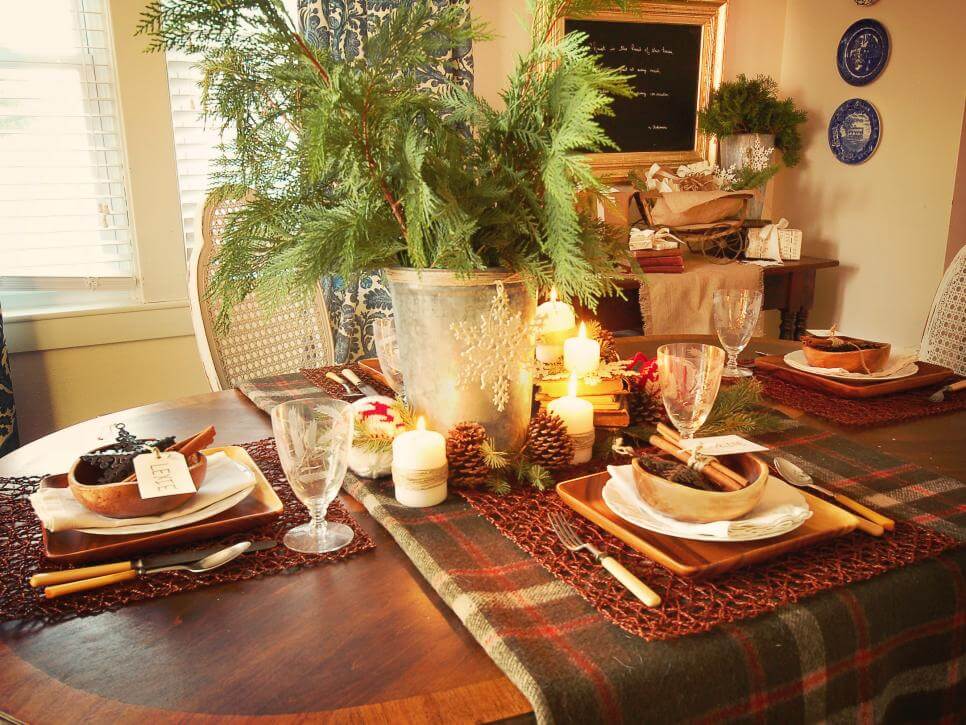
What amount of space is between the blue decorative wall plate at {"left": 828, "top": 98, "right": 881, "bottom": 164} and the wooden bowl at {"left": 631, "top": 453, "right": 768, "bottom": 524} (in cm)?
286

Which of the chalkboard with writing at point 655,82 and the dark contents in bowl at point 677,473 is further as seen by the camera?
the chalkboard with writing at point 655,82

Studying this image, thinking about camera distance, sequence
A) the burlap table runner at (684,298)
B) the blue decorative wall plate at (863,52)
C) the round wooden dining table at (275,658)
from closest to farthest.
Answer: the round wooden dining table at (275,658) → the burlap table runner at (684,298) → the blue decorative wall plate at (863,52)

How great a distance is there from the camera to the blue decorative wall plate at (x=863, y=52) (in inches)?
121

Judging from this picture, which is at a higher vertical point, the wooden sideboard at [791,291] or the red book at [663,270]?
the red book at [663,270]

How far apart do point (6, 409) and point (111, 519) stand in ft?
5.42

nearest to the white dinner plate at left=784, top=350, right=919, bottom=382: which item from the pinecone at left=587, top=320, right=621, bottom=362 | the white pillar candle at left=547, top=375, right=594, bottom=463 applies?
the pinecone at left=587, top=320, right=621, bottom=362

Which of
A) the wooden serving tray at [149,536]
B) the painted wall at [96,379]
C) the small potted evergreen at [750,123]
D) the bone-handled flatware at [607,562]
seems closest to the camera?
the bone-handled flatware at [607,562]

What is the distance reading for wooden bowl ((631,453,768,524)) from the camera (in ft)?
2.63

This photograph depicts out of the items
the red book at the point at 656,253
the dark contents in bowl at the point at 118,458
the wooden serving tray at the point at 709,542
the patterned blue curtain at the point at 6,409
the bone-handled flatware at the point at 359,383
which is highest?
the red book at the point at 656,253

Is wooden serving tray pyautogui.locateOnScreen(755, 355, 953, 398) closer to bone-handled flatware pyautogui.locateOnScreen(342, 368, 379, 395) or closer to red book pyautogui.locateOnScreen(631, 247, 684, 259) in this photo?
bone-handled flatware pyautogui.locateOnScreen(342, 368, 379, 395)

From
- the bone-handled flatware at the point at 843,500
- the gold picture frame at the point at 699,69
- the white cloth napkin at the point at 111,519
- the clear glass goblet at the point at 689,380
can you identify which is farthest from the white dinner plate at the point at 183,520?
the gold picture frame at the point at 699,69

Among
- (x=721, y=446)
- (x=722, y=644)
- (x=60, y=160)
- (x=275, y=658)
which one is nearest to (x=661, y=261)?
(x=721, y=446)

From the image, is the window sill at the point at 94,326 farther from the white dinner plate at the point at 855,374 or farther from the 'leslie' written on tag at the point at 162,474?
the white dinner plate at the point at 855,374

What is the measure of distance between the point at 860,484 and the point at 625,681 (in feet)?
1.75
